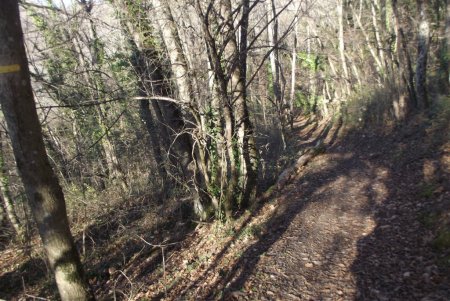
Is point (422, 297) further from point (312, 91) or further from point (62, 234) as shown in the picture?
point (312, 91)

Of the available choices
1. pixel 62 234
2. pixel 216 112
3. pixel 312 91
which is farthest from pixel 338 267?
pixel 312 91

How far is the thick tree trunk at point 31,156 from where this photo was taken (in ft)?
12.4

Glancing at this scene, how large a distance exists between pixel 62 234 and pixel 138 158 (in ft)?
37.5

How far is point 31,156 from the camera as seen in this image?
13.0 feet

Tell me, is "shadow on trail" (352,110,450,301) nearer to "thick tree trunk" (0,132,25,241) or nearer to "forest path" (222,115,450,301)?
"forest path" (222,115,450,301)

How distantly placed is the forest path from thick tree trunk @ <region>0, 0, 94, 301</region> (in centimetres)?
228

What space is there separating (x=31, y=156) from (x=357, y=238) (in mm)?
4965

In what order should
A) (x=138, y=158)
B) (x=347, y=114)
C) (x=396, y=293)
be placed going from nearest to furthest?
(x=396, y=293)
(x=138, y=158)
(x=347, y=114)

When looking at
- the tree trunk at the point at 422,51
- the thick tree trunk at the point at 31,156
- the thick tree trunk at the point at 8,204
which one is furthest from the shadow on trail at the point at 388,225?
the thick tree trunk at the point at 8,204

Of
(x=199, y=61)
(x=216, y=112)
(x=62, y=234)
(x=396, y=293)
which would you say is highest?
(x=199, y=61)

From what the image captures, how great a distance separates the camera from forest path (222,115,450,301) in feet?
15.4

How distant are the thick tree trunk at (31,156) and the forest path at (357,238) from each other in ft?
7.49

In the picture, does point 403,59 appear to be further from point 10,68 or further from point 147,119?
point 10,68

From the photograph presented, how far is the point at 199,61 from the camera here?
8508 mm
